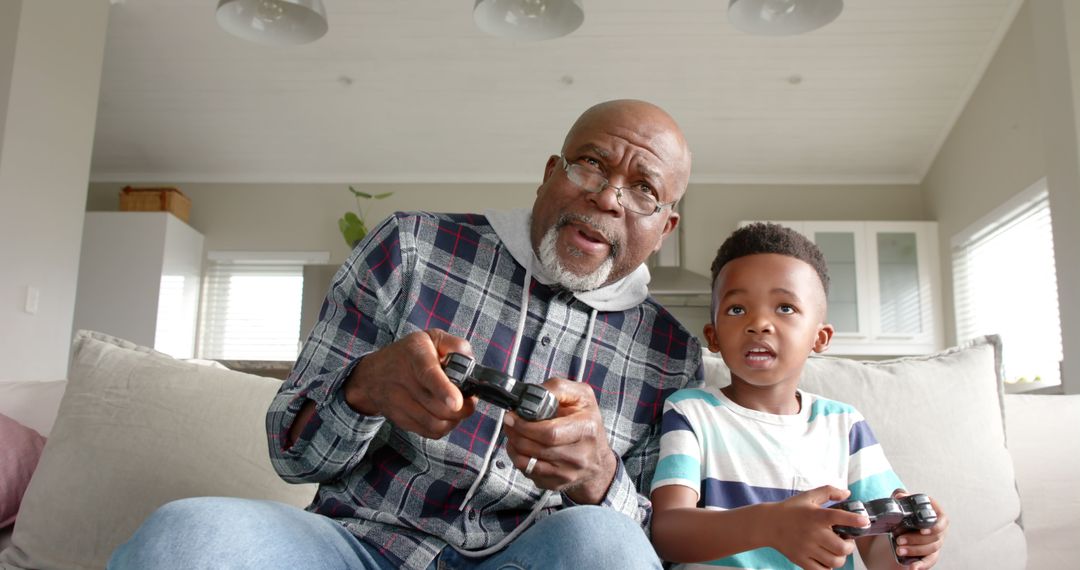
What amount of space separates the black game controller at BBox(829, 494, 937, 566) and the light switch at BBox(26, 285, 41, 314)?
388 cm

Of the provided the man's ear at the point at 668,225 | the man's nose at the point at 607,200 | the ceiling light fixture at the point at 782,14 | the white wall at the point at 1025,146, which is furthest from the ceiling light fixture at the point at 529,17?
the man's nose at the point at 607,200

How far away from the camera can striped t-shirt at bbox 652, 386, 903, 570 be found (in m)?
1.23

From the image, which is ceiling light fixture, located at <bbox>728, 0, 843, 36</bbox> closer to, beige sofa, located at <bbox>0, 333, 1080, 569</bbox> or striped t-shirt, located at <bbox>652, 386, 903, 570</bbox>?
beige sofa, located at <bbox>0, 333, 1080, 569</bbox>

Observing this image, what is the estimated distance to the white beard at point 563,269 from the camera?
1280 millimetres

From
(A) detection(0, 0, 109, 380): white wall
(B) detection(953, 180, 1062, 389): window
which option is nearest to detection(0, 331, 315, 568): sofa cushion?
(A) detection(0, 0, 109, 380): white wall

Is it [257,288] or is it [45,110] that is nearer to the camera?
[45,110]

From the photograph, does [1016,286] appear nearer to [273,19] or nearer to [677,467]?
[273,19]

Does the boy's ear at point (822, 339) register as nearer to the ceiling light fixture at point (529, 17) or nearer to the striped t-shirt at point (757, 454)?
the striped t-shirt at point (757, 454)

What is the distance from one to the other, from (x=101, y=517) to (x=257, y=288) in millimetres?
5385

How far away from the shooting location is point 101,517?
144 cm

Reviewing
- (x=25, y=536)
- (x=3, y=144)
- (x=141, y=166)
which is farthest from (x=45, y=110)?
(x=25, y=536)

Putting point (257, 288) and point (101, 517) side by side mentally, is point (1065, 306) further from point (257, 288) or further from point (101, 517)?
point (257, 288)

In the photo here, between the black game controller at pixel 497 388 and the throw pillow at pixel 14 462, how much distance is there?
1.10 metres

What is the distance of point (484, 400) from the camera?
903 millimetres
